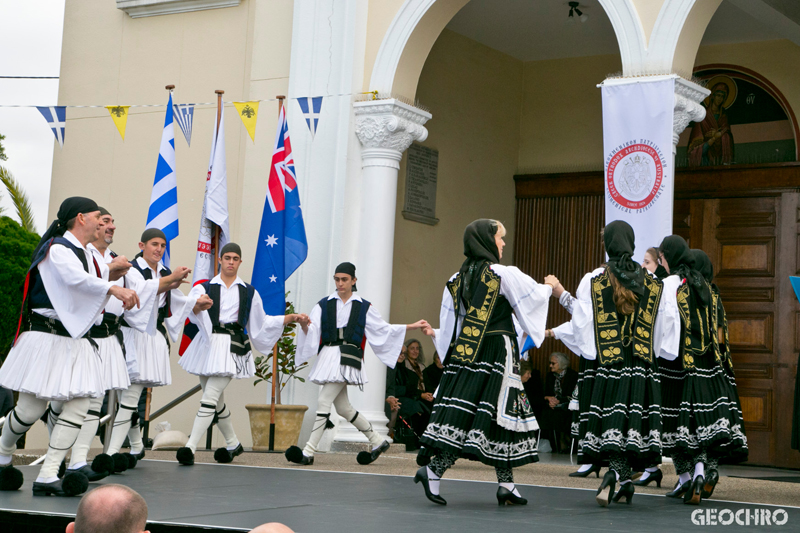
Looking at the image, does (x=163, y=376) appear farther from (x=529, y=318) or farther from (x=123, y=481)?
(x=529, y=318)

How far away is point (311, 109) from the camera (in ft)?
34.5

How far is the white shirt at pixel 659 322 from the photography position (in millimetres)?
6184

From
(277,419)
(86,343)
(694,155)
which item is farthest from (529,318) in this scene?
(694,155)

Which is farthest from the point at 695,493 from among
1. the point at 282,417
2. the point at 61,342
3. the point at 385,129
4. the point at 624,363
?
the point at 385,129

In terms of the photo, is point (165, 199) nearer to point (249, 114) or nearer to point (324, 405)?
point (249, 114)

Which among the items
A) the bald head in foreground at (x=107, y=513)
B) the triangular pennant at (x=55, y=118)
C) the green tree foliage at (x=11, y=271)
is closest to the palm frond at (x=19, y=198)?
the green tree foliage at (x=11, y=271)

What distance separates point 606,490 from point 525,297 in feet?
4.15

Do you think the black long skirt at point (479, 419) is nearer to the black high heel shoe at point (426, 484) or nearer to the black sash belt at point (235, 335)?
the black high heel shoe at point (426, 484)

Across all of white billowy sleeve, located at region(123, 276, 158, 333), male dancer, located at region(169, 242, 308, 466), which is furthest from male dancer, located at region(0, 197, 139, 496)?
male dancer, located at region(169, 242, 308, 466)

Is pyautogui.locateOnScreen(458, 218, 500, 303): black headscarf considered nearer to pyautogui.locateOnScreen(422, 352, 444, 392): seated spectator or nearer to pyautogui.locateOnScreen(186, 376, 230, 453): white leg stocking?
pyautogui.locateOnScreen(186, 376, 230, 453): white leg stocking

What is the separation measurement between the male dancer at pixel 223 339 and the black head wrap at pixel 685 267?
10.8ft

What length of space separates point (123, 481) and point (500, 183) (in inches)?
311

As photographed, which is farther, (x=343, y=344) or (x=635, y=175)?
(x=635, y=175)

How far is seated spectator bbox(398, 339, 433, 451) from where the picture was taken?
10.7 metres
